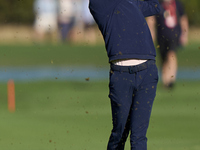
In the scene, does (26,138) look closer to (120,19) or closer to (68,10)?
(120,19)

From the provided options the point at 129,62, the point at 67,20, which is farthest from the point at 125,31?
the point at 67,20

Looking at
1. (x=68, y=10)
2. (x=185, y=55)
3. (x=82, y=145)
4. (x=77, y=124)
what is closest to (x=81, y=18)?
(x=68, y=10)

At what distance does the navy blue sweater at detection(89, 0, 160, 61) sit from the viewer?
642 cm

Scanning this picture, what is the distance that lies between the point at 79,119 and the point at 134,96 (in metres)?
5.54

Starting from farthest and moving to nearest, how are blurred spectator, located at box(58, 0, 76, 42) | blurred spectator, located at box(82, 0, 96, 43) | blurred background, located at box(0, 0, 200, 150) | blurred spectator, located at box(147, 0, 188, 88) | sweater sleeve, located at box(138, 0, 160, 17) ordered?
blurred spectator, located at box(82, 0, 96, 43)
blurred spectator, located at box(58, 0, 76, 42)
blurred spectator, located at box(147, 0, 188, 88)
blurred background, located at box(0, 0, 200, 150)
sweater sleeve, located at box(138, 0, 160, 17)

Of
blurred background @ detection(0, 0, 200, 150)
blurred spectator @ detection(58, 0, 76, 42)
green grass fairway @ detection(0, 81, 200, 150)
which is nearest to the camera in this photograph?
green grass fairway @ detection(0, 81, 200, 150)

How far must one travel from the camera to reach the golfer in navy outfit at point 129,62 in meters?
6.42

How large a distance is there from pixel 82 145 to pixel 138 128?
261 centimetres

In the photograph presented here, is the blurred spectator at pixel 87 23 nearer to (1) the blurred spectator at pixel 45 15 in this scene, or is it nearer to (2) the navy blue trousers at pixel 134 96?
(1) the blurred spectator at pixel 45 15

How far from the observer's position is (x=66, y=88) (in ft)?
58.1

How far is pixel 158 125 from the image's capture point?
11.1 meters

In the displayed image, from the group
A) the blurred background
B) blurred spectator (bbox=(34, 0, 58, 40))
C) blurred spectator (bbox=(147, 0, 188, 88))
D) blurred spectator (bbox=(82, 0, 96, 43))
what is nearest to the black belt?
the blurred background

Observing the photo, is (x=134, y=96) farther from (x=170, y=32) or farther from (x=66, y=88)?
(x=66, y=88)

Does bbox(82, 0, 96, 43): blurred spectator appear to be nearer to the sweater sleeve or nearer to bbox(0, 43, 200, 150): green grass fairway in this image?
bbox(0, 43, 200, 150): green grass fairway
